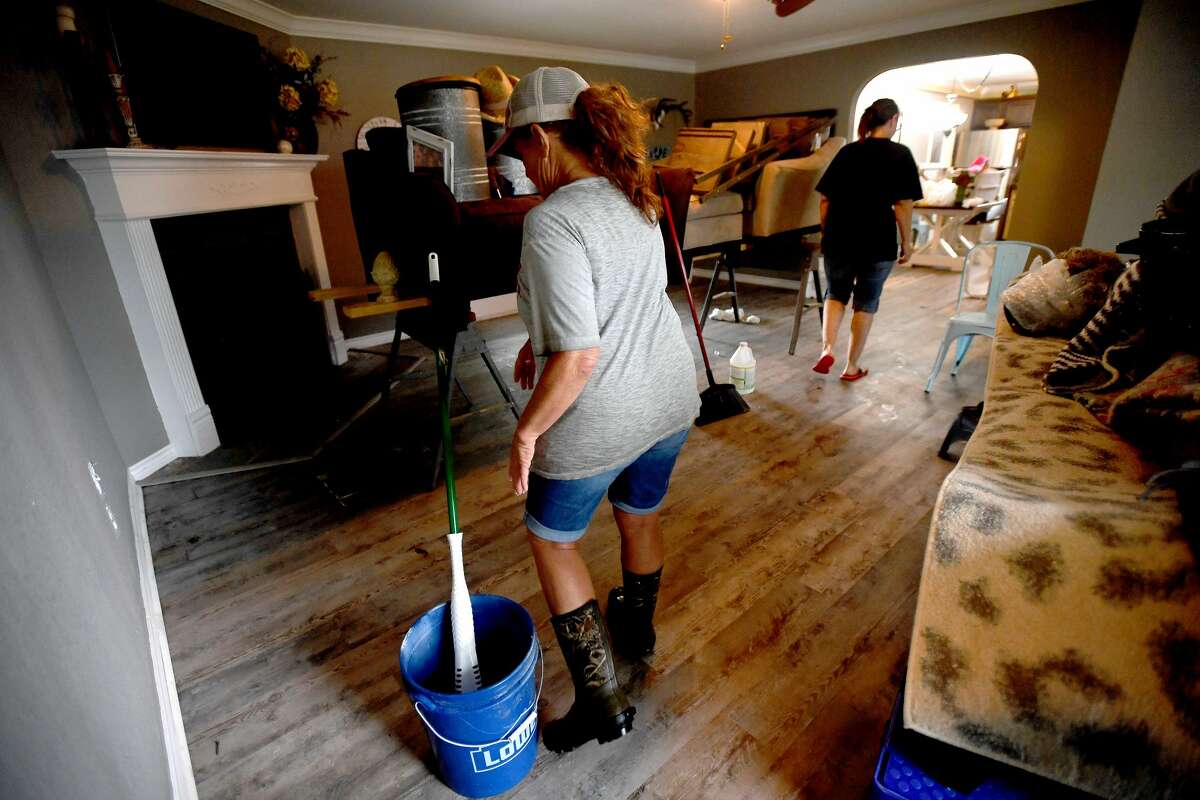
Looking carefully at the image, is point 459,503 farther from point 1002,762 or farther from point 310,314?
point 310,314

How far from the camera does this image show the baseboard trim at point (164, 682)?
4.03ft

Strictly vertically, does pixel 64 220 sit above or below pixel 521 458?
above

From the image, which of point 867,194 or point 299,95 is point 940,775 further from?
point 299,95

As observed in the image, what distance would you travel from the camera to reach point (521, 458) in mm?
1069

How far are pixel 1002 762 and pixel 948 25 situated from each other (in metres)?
5.73

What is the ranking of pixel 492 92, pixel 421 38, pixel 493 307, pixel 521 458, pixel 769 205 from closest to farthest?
1. pixel 521 458
2. pixel 492 92
3. pixel 421 38
4. pixel 769 205
5. pixel 493 307

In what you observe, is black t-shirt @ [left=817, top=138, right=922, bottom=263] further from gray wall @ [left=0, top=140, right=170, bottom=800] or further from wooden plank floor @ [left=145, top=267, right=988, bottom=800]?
gray wall @ [left=0, top=140, right=170, bottom=800]

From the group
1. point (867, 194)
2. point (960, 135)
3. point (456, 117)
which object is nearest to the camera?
point (456, 117)

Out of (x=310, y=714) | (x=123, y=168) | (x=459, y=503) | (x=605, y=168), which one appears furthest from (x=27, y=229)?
(x=605, y=168)

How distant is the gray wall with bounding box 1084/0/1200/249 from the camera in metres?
2.96

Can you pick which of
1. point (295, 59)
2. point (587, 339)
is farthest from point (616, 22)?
point (587, 339)

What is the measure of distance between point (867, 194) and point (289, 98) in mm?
3267

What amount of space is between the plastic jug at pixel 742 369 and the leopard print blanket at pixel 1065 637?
85.0 inches

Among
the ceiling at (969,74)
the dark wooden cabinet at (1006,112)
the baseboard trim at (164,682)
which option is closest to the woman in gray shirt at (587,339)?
the baseboard trim at (164,682)
